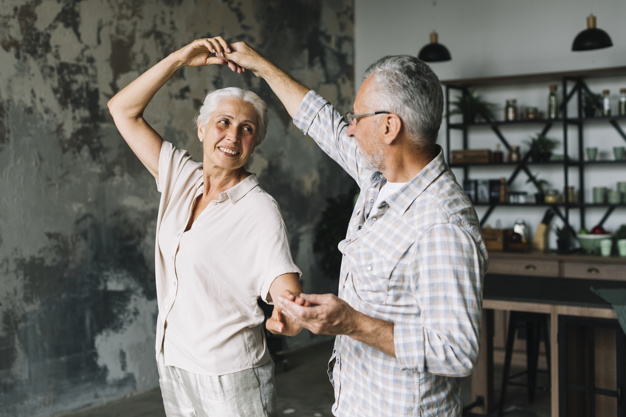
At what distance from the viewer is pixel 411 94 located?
5.53ft

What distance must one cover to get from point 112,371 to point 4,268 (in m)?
1.17

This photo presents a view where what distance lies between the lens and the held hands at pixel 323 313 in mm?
1459

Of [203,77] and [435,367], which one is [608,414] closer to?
[435,367]

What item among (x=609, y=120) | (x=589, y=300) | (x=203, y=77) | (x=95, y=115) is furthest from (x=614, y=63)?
(x=95, y=115)

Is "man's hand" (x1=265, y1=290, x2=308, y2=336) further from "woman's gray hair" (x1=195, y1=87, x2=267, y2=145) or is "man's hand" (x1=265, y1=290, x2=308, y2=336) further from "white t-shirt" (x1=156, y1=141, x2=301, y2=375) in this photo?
"woman's gray hair" (x1=195, y1=87, x2=267, y2=145)

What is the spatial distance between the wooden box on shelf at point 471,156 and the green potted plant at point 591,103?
0.97m

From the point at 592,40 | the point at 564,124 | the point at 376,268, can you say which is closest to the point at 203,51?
the point at 376,268

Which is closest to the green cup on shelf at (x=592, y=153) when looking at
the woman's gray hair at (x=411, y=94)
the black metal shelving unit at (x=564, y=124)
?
the black metal shelving unit at (x=564, y=124)

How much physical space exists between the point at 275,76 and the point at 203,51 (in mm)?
272

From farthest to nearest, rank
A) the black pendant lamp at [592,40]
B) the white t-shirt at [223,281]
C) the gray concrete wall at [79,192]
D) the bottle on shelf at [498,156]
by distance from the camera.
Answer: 1. the bottle on shelf at [498,156]
2. the black pendant lamp at [592,40]
3. the gray concrete wall at [79,192]
4. the white t-shirt at [223,281]

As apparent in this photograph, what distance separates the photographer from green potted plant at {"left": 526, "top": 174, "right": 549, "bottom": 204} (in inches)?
250

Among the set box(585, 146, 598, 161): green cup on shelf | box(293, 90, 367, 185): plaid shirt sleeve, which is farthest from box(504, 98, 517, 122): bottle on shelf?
box(293, 90, 367, 185): plaid shirt sleeve

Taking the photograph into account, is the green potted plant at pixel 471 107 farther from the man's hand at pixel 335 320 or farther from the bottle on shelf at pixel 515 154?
the man's hand at pixel 335 320

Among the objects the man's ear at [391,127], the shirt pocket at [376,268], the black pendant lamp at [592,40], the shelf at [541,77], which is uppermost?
the black pendant lamp at [592,40]
